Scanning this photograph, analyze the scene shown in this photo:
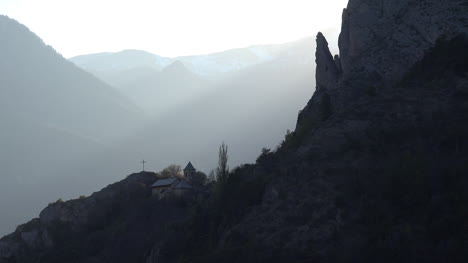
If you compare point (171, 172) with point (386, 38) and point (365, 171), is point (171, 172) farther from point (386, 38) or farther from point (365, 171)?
point (365, 171)

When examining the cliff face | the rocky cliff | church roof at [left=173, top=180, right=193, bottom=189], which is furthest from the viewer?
church roof at [left=173, top=180, right=193, bottom=189]

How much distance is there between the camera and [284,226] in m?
51.2

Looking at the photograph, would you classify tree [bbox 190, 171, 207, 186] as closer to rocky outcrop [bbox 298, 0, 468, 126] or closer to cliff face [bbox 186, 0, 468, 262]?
cliff face [bbox 186, 0, 468, 262]

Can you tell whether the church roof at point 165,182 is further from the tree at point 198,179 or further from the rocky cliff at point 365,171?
the rocky cliff at point 365,171

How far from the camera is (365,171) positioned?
171 feet

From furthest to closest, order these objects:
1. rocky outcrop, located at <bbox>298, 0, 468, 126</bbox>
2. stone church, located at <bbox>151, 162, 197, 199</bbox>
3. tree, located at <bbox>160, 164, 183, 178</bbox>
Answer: tree, located at <bbox>160, 164, 183, 178</bbox>
stone church, located at <bbox>151, 162, 197, 199</bbox>
rocky outcrop, located at <bbox>298, 0, 468, 126</bbox>

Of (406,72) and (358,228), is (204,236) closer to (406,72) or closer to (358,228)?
(358,228)

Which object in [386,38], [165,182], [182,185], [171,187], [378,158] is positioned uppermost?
[386,38]

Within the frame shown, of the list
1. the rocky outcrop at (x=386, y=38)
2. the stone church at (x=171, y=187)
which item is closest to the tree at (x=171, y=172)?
the stone church at (x=171, y=187)

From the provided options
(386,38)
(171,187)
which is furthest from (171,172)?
(386,38)

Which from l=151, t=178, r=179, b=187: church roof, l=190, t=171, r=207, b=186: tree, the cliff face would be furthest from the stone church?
the cliff face

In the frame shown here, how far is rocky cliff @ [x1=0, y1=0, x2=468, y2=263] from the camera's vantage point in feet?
144

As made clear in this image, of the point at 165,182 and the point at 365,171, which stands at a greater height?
the point at 165,182

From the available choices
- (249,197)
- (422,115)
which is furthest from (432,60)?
(249,197)
